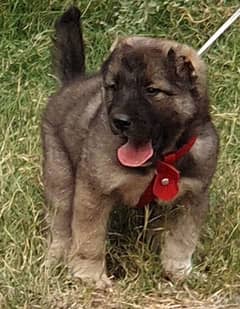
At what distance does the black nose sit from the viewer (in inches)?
179

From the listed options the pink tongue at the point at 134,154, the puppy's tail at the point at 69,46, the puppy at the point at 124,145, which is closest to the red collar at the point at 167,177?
the puppy at the point at 124,145

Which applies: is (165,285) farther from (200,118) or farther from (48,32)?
(48,32)

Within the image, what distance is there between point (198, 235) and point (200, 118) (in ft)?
2.20

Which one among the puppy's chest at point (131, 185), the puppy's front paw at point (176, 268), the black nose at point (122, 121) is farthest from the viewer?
the puppy's front paw at point (176, 268)

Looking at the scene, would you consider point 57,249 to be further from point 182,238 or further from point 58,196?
point 182,238

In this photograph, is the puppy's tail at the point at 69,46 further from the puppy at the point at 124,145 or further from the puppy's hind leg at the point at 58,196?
the puppy's hind leg at the point at 58,196

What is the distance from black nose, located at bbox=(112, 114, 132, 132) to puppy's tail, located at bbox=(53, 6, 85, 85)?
1.09 metres

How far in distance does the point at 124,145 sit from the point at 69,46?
94 centimetres

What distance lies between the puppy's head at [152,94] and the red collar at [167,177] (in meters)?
0.05

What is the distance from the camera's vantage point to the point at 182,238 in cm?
526

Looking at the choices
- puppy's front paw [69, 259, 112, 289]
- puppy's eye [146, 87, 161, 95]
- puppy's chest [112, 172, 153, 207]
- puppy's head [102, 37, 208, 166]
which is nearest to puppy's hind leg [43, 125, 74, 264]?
puppy's front paw [69, 259, 112, 289]

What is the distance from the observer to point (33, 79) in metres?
7.21

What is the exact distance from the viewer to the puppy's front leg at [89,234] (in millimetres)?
4934

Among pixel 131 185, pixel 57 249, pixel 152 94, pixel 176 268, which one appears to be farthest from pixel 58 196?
pixel 152 94
